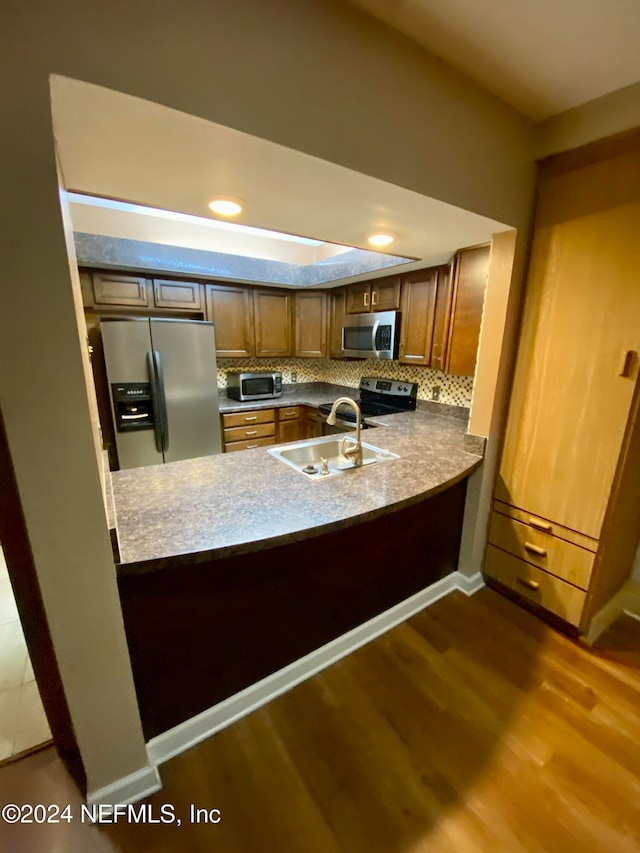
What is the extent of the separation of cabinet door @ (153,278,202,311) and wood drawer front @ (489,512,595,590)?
2.95 m

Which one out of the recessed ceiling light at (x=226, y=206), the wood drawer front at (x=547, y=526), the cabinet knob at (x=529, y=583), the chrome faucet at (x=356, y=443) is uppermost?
the recessed ceiling light at (x=226, y=206)

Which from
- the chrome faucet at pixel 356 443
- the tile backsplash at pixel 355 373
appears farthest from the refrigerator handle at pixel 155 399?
the chrome faucet at pixel 356 443

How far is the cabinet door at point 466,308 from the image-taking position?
2096 mm

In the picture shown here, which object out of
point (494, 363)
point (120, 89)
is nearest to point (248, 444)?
point (494, 363)

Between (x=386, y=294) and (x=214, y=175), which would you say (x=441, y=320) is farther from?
(x=214, y=175)

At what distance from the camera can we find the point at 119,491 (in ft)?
4.59

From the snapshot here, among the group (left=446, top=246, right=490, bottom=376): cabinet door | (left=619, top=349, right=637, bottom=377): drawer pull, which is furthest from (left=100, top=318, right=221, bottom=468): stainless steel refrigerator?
(left=619, top=349, right=637, bottom=377): drawer pull

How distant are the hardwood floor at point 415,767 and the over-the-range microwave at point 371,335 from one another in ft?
6.93

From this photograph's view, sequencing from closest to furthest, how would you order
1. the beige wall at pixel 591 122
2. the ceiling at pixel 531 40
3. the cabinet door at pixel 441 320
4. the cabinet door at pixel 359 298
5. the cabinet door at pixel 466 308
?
1. the ceiling at pixel 531 40
2. the beige wall at pixel 591 122
3. the cabinet door at pixel 466 308
4. the cabinet door at pixel 441 320
5. the cabinet door at pixel 359 298

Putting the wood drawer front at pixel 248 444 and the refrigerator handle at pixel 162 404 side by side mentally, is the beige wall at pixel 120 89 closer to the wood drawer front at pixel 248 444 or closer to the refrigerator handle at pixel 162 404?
the refrigerator handle at pixel 162 404

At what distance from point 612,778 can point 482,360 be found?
70.1 inches

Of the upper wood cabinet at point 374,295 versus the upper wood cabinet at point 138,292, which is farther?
the upper wood cabinet at point 374,295

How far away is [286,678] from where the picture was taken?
1.56 m

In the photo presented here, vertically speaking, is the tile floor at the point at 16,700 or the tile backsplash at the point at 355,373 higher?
the tile backsplash at the point at 355,373
